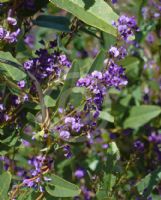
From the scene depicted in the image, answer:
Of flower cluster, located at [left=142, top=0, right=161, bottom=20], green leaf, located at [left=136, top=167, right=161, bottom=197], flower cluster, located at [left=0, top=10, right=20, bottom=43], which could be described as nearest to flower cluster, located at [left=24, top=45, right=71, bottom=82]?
flower cluster, located at [left=0, top=10, right=20, bottom=43]

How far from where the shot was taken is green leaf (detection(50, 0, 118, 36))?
137cm

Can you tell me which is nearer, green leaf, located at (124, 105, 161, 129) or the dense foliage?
the dense foliage

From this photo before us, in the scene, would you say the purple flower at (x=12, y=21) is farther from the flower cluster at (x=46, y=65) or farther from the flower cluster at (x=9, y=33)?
the flower cluster at (x=46, y=65)

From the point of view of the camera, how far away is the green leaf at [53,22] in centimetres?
163

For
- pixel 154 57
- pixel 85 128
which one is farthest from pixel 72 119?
pixel 154 57

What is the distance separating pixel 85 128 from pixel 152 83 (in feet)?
4.94

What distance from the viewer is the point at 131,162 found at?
1.78 metres

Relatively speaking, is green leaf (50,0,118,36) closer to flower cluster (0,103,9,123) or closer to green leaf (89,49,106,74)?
green leaf (89,49,106,74)

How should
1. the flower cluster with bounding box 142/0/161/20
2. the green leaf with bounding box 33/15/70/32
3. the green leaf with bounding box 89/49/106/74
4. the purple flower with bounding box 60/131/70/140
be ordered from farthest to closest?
the flower cluster with bounding box 142/0/161/20
the green leaf with bounding box 33/15/70/32
the green leaf with bounding box 89/49/106/74
the purple flower with bounding box 60/131/70/140

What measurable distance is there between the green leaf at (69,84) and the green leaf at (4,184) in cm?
23

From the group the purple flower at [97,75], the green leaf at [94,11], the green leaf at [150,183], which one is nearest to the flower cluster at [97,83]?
the purple flower at [97,75]

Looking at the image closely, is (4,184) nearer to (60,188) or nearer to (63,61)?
(60,188)

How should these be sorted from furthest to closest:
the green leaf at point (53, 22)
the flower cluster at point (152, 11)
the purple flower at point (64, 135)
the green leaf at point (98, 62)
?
1. the flower cluster at point (152, 11)
2. the green leaf at point (53, 22)
3. the green leaf at point (98, 62)
4. the purple flower at point (64, 135)

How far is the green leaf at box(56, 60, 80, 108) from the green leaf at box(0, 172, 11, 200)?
23cm
